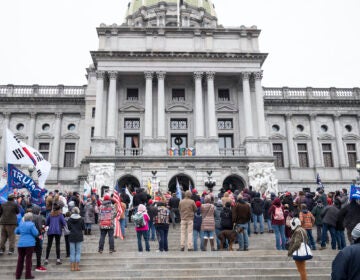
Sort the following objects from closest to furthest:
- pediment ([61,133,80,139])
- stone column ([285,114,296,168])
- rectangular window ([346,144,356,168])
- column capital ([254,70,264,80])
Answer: column capital ([254,70,264,80]), stone column ([285,114,296,168]), pediment ([61,133,80,139]), rectangular window ([346,144,356,168])

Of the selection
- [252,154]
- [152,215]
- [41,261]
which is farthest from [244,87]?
[41,261]

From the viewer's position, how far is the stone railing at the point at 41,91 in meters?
42.1

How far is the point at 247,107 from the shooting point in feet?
113

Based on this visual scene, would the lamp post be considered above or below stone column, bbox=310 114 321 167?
below

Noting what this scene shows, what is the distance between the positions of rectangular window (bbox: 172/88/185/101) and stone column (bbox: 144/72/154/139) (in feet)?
11.1

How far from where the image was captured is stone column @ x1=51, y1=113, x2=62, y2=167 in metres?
40.1

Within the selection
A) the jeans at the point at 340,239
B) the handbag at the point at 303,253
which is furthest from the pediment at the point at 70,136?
the handbag at the point at 303,253

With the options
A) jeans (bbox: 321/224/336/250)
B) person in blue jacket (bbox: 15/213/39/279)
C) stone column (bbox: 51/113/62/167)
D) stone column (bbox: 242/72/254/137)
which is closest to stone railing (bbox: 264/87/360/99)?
stone column (bbox: 242/72/254/137)

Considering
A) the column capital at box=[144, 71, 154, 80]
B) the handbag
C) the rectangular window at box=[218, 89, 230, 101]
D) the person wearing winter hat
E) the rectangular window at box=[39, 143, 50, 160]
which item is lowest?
the handbag

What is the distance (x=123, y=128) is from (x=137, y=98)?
3.57 m

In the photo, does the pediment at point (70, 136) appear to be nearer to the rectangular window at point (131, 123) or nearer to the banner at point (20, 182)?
the rectangular window at point (131, 123)

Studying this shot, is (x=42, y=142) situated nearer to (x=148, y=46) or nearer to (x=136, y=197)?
(x=148, y=46)

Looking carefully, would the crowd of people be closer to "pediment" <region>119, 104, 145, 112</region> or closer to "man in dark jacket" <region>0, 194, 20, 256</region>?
"man in dark jacket" <region>0, 194, 20, 256</region>

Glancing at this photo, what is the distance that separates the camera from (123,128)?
35.5 meters
